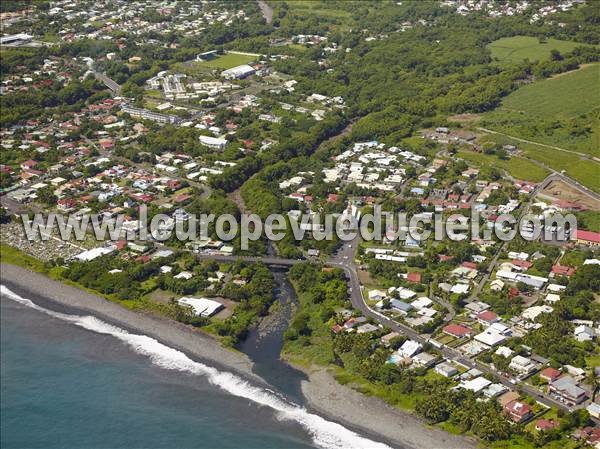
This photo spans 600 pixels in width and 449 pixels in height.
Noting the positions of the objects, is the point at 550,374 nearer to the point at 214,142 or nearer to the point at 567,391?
the point at 567,391

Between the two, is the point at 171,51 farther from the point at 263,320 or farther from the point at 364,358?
the point at 364,358

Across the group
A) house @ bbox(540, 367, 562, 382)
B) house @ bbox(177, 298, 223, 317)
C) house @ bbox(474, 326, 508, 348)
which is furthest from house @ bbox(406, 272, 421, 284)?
house @ bbox(177, 298, 223, 317)

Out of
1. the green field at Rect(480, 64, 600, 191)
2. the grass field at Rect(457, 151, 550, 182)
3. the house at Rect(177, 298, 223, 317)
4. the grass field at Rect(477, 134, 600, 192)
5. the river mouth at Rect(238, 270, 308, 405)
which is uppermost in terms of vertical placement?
the green field at Rect(480, 64, 600, 191)

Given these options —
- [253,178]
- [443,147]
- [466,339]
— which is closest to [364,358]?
[466,339]

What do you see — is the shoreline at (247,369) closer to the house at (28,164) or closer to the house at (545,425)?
the house at (545,425)

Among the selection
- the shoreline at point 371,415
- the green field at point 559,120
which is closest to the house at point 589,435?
the shoreline at point 371,415

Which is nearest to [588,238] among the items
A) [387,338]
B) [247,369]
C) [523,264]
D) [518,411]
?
[523,264]

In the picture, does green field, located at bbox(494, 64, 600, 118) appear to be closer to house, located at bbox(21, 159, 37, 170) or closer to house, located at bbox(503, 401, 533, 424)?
house, located at bbox(503, 401, 533, 424)
